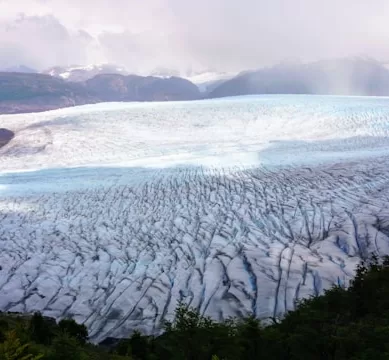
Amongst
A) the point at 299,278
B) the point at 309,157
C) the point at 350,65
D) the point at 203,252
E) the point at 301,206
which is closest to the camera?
the point at 299,278

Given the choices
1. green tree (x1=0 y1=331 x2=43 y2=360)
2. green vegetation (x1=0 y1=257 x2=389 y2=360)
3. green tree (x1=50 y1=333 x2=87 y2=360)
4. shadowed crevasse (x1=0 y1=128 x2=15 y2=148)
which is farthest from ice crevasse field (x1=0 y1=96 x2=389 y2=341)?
green tree (x1=0 y1=331 x2=43 y2=360)

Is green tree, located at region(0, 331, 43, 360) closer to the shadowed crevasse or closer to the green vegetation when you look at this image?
the green vegetation

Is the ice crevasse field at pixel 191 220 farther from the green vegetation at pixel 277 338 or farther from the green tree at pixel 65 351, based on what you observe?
the green tree at pixel 65 351

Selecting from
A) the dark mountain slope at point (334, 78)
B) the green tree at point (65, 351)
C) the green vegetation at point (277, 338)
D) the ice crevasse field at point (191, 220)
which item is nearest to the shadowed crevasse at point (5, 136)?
the ice crevasse field at point (191, 220)

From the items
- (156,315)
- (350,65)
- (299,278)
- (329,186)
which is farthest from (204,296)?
(350,65)

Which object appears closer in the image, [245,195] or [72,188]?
[245,195]

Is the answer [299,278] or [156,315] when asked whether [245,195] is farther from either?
[156,315]

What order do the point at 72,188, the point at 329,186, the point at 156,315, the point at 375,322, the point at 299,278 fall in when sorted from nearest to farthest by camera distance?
the point at 375,322 < the point at 156,315 < the point at 299,278 < the point at 329,186 < the point at 72,188

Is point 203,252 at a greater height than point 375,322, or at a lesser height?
lesser
